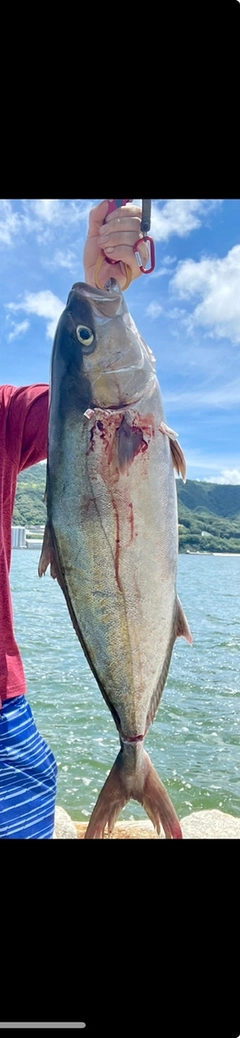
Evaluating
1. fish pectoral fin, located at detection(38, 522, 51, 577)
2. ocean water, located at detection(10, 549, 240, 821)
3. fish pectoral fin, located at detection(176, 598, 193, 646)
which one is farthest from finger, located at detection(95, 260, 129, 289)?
ocean water, located at detection(10, 549, 240, 821)

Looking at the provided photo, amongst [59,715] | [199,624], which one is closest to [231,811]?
[59,715]

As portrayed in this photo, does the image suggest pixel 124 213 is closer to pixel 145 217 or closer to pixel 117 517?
pixel 145 217

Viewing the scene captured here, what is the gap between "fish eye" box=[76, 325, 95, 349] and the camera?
1.19 meters

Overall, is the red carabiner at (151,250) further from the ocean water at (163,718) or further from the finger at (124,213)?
the ocean water at (163,718)

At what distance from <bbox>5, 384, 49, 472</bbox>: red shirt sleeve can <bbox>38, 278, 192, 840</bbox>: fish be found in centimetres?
23

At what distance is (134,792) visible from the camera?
123 cm

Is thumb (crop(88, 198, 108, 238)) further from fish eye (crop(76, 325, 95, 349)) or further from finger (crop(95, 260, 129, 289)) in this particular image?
fish eye (crop(76, 325, 95, 349))

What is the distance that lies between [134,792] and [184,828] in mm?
2662

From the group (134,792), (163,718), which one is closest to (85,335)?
(134,792)
